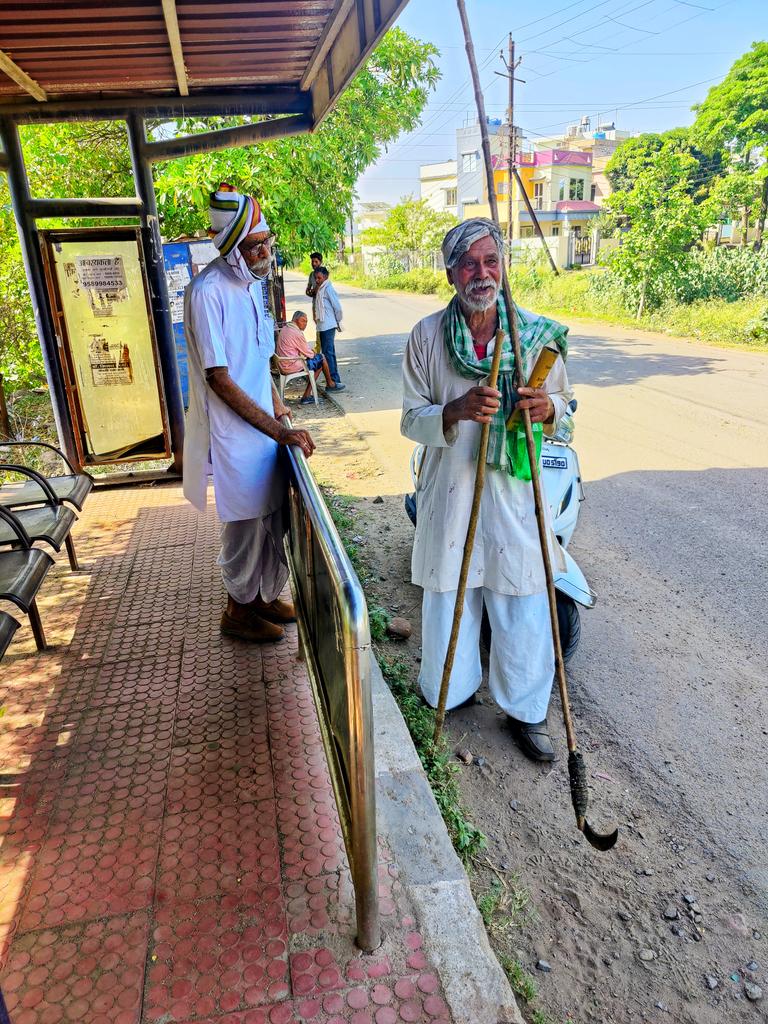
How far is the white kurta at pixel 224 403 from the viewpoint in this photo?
2982 mm

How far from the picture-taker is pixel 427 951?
1.92 meters

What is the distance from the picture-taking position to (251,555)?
11.1ft

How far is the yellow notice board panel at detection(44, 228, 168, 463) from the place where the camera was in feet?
17.4

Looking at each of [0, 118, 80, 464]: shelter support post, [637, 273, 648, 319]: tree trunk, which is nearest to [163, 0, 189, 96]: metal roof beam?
[0, 118, 80, 464]: shelter support post

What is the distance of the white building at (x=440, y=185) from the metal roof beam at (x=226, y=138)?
5281cm

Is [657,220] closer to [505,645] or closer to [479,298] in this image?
[479,298]

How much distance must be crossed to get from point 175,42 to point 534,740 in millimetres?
4008

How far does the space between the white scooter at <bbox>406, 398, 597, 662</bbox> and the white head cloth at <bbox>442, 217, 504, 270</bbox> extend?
0.97 metres

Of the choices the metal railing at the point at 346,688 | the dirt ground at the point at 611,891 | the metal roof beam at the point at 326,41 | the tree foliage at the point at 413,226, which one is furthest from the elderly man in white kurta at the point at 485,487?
the tree foliage at the point at 413,226

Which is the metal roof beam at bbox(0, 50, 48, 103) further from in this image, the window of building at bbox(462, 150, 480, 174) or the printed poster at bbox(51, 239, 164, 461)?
the window of building at bbox(462, 150, 480, 174)

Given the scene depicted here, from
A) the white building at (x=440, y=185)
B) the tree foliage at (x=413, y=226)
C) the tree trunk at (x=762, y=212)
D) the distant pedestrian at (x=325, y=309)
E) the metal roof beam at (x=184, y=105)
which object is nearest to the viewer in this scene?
the metal roof beam at (x=184, y=105)

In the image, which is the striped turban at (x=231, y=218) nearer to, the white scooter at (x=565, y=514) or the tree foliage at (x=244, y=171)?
the white scooter at (x=565, y=514)

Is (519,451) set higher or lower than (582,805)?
higher

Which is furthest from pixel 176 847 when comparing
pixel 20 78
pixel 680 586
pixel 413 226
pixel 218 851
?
pixel 413 226
